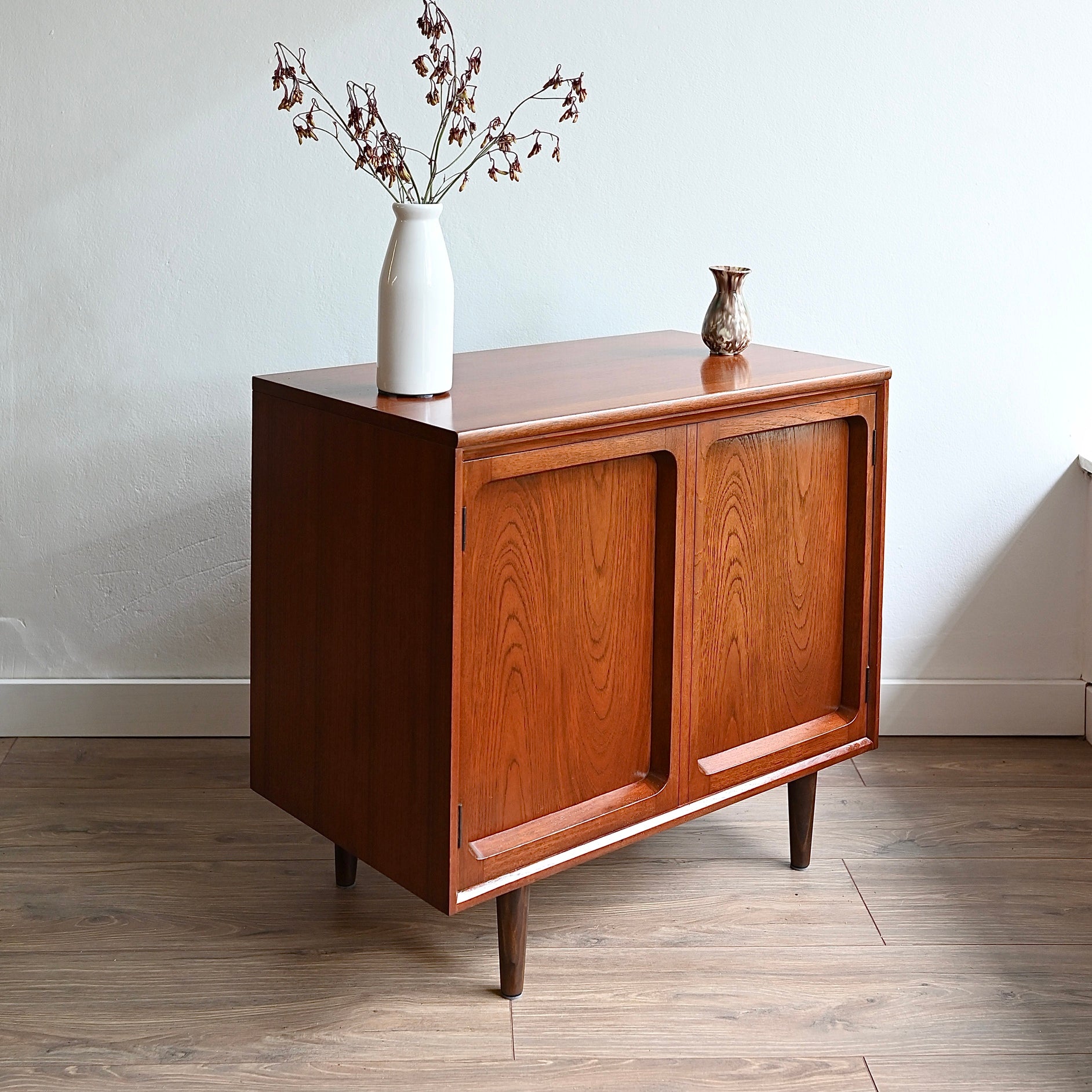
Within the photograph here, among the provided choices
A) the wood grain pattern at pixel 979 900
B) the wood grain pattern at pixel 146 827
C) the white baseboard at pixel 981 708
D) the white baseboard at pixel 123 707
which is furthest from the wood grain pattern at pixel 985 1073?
the white baseboard at pixel 123 707

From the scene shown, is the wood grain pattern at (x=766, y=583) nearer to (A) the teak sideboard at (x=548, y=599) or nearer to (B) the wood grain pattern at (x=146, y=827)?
(A) the teak sideboard at (x=548, y=599)

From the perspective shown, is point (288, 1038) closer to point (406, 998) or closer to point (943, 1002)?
point (406, 998)

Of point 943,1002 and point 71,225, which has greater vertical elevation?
point 71,225

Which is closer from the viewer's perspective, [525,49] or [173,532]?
[525,49]

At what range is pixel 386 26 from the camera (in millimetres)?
2385

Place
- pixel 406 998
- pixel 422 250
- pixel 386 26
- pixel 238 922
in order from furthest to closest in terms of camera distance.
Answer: pixel 386 26
pixel 238 922
pixel 406 998
pixel 422 250

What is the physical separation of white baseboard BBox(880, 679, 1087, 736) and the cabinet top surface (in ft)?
3.26

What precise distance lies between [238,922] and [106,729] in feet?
2.59

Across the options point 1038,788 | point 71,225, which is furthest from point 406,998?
point 71,225

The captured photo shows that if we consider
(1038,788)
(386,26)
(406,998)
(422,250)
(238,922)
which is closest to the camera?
(422,250)

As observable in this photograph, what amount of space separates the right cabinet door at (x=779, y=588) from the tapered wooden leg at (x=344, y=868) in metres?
0.58

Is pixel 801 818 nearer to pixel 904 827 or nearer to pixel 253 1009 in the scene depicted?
pixel 904 827

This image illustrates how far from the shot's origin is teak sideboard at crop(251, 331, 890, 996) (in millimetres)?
1629

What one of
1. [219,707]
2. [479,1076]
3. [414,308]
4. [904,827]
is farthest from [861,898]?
[219,707]
